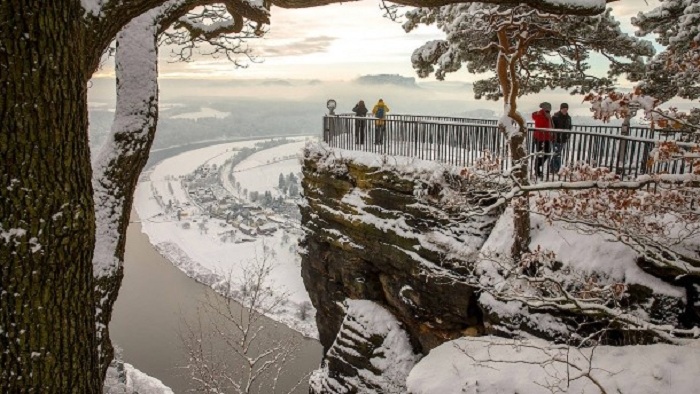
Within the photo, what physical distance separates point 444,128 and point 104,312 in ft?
37.3

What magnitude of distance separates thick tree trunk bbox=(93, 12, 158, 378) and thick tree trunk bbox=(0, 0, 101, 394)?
0.85 m

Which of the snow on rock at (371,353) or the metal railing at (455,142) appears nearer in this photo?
the metal railing at (455,142)

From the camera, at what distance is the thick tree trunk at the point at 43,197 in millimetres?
1770

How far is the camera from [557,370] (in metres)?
7.16

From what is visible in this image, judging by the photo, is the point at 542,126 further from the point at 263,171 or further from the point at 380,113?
the point at 263,171

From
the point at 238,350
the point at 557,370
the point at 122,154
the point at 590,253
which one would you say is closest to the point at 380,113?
the point at 590,253

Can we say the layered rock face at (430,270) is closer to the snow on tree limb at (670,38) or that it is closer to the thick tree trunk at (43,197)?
the snow on tree limb at (670,38)

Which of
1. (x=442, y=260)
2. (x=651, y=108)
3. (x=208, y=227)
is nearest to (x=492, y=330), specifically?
(x=442, y=260)

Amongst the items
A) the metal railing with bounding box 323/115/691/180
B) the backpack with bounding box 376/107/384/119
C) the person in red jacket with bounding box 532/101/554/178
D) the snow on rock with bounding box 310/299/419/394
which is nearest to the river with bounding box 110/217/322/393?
the snow on rock with bounding box 310/299/419/394

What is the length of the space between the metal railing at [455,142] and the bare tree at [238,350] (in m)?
5.54

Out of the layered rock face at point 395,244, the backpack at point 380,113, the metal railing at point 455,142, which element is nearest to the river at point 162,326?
the layered rock face at point 395,244

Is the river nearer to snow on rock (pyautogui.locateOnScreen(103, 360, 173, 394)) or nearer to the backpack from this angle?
snow on rock (pyautogui.locateOnScreen(103, 360, 173, 394))

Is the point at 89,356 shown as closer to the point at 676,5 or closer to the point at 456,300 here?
the point at 456,300

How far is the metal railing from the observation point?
10008 mm
